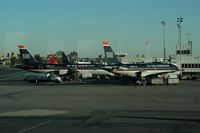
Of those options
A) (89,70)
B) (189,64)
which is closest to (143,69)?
(89,70)

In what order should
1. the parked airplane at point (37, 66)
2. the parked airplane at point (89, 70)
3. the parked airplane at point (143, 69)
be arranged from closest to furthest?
the parked airplane at point (143, 69) < the parked airplane at point (37, 66) < the parked airplane at point (89, 70)

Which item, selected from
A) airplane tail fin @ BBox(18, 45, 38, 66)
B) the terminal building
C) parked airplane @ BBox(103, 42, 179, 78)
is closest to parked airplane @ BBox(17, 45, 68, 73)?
airplane tail fin @ BBox(18, 45, 38, 66)

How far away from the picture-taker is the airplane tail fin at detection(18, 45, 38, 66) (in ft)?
272

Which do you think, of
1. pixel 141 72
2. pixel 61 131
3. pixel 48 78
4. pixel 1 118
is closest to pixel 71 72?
pixel 48 78

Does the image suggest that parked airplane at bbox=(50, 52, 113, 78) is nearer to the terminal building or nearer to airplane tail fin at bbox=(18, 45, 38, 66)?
airplane tail fin at bbox=(18, 45, 38, 66)

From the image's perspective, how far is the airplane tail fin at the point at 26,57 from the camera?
8300 centimetres

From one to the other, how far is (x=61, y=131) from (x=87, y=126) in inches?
74.5

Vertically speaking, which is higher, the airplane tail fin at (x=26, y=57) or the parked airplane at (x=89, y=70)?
the airplane tail fin at (x=26, y=57)

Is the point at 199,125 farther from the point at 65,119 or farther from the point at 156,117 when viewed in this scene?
the point at 65,119

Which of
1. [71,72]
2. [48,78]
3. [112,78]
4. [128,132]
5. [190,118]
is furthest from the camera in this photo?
[112,78]

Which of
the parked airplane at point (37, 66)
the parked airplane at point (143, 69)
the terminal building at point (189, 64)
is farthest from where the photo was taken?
the terminal building at point (189, 64)

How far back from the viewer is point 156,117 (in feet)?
70.2

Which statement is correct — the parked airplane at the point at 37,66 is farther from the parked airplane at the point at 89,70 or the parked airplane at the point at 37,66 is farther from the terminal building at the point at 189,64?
the terminal building at the point at 189,64

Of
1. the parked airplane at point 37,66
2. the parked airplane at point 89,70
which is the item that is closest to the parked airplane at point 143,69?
the parked airplane at point 89,70
